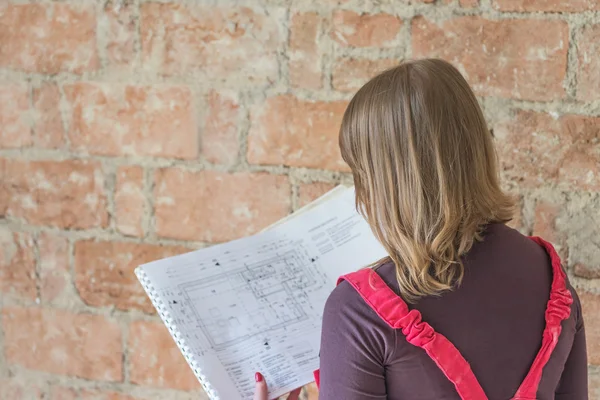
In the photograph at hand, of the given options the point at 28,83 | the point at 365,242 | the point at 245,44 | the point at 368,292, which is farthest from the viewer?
the point at 28,83

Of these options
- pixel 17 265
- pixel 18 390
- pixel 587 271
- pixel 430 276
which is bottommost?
pixel 18 390

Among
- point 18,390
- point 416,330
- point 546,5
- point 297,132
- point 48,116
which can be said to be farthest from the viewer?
point 18,390

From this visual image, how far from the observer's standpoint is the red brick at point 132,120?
3.57 feet

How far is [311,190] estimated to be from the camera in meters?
1.06

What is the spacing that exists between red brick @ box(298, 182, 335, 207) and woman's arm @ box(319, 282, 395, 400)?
40 cm

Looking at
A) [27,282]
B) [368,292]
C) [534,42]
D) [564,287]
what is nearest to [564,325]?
[564,287]

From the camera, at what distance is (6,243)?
1.21 metres

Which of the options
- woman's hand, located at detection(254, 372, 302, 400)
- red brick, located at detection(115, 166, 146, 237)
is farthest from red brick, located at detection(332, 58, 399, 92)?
woman's hand, located at detection(254, 372, 302, 400)

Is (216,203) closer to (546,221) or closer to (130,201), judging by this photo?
(130,201)

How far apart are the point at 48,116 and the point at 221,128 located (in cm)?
31

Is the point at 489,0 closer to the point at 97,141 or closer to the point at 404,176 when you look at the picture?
the point at 404,176

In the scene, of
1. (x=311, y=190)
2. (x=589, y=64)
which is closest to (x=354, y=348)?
(x=311, y=190)

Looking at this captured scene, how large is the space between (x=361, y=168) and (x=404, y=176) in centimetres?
5

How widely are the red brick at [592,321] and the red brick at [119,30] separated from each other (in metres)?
0.79
